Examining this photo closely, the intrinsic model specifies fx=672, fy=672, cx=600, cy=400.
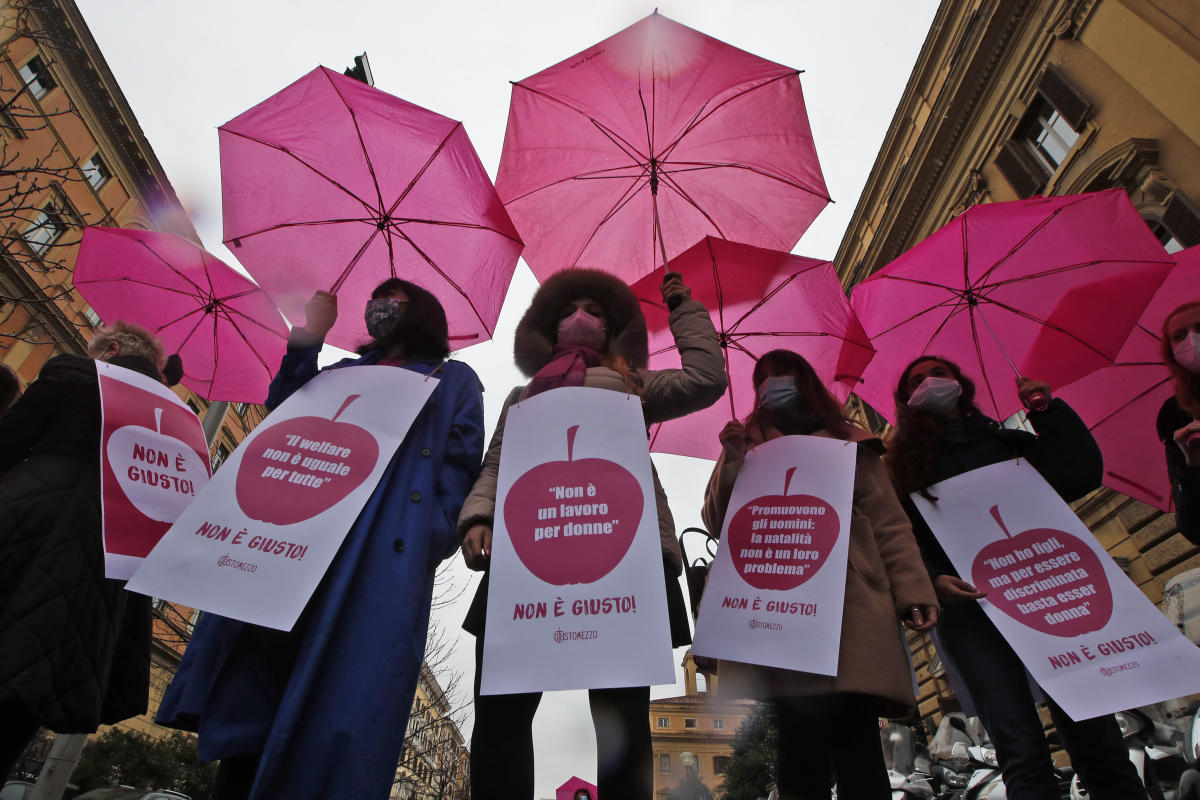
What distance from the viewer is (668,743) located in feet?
161

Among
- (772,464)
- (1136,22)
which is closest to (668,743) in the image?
(1136,22)

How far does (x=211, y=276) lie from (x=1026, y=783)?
4.62 meters

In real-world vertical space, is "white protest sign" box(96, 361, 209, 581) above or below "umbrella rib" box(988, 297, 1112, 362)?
below

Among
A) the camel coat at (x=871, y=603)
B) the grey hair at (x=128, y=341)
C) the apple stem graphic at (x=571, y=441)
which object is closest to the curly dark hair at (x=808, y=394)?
the camel coat at (x=871, y=603)

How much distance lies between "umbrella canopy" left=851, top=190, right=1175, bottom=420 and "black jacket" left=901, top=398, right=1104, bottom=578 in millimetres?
731

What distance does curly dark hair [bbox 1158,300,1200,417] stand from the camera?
2919 millimetres

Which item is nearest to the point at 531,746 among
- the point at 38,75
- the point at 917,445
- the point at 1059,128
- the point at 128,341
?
the point at 917,445

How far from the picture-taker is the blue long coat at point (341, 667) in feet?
5.26

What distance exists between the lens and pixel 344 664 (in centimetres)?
174

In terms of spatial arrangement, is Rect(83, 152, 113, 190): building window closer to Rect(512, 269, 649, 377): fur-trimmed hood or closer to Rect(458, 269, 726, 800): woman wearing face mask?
Rect(512, 269, 649, 377): fur-trimmed hood

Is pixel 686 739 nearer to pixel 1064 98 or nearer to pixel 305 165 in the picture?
pixel 1064 98

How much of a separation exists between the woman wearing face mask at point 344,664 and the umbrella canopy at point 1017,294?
109 inches

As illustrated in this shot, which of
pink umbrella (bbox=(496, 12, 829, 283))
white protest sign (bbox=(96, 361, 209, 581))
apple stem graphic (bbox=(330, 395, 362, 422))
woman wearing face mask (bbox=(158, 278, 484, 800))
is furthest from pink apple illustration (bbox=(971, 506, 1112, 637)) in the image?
white protest sign (bbox=(96, 361, 209, 581))

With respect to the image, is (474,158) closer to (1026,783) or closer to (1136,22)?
(1026,783)
